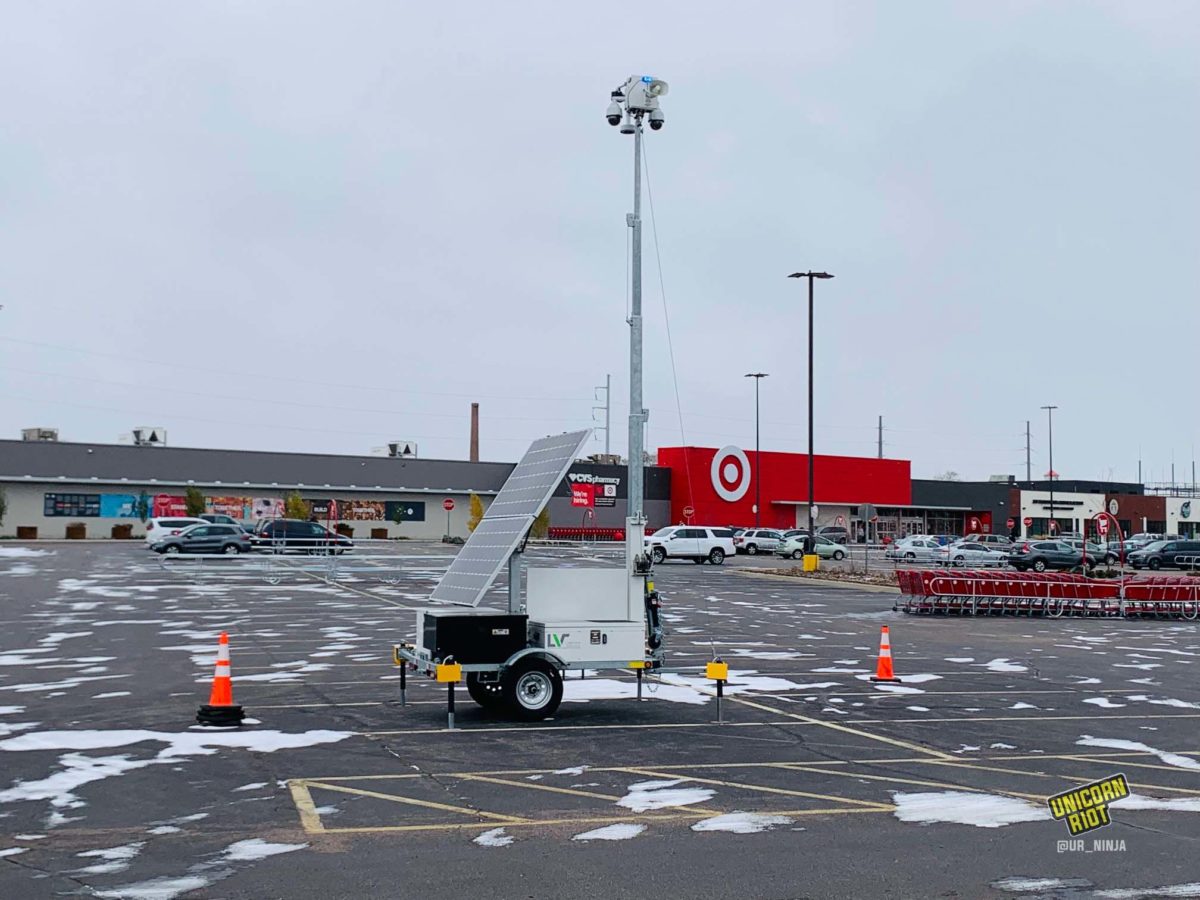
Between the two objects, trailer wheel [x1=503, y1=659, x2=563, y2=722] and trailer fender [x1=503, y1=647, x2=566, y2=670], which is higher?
trailer fender [x1=503, y1=647, x2=566, y2=670]

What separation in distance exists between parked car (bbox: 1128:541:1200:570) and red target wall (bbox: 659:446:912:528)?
86.0 feet

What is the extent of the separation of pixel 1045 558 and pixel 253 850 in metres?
52.0

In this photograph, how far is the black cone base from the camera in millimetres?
12273

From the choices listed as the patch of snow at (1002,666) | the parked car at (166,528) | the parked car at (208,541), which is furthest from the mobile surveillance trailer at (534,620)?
the parked car at (166,528)

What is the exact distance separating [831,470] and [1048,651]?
213 ft

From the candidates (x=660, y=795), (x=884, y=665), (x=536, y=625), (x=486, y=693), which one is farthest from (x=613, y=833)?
(x=884, y=665)

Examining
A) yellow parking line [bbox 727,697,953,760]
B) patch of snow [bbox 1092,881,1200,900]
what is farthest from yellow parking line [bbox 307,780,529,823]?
yellow parking line [bbox 727,697,953,760]

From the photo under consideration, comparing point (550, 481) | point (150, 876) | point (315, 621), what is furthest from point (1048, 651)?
point (150, 876)

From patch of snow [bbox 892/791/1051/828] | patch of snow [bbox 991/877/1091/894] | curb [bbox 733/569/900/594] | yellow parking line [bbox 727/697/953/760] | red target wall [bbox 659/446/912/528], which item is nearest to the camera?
patch of snow [bbox 991/877/1091/894]

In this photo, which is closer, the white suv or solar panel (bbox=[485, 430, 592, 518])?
solar panel (bbox=[485, 430, 592, 518])

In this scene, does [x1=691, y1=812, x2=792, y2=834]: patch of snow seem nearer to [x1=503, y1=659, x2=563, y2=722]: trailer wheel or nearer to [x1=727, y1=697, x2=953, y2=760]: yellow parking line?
[x1=727, y1=697, x2=953, y2=760]: yellow parking line

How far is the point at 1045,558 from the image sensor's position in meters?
54.8

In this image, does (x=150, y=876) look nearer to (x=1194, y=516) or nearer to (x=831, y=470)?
(x=831, y=470)

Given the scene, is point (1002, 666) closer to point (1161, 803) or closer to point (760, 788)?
point (1161, 803)
